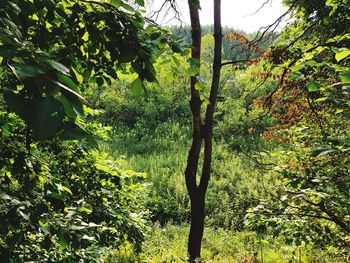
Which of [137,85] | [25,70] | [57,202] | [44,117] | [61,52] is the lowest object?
[57,202]

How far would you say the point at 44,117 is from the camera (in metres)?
0.73

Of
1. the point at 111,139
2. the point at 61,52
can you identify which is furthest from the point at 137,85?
Answer: the point at 111,139

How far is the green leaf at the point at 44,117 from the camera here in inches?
28.6

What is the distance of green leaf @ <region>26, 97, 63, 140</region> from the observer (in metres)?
0.73

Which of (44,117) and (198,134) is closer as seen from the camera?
(44,117)

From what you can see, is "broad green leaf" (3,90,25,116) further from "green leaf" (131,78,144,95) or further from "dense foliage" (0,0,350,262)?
"green leaf" (131,78,144,95)

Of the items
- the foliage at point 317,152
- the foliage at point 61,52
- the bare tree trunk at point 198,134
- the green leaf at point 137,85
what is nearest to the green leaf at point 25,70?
the foliage at point 61,52

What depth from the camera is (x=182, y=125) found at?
2209 centimetres

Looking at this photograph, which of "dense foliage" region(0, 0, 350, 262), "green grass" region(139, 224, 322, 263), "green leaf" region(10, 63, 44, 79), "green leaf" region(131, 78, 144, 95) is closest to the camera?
"green leaf" region(10, 63, 44, 79)

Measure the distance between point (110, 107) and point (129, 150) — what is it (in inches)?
253

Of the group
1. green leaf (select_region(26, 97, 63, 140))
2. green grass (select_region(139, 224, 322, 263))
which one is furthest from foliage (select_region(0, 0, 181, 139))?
green grass (select_region(139, 224, 322, 263))

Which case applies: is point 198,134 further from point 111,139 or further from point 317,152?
point 317,152

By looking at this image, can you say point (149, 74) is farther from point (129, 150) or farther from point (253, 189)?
point (129, 150)

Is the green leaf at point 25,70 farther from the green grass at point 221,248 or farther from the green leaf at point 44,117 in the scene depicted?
the green grass at point 221,248
